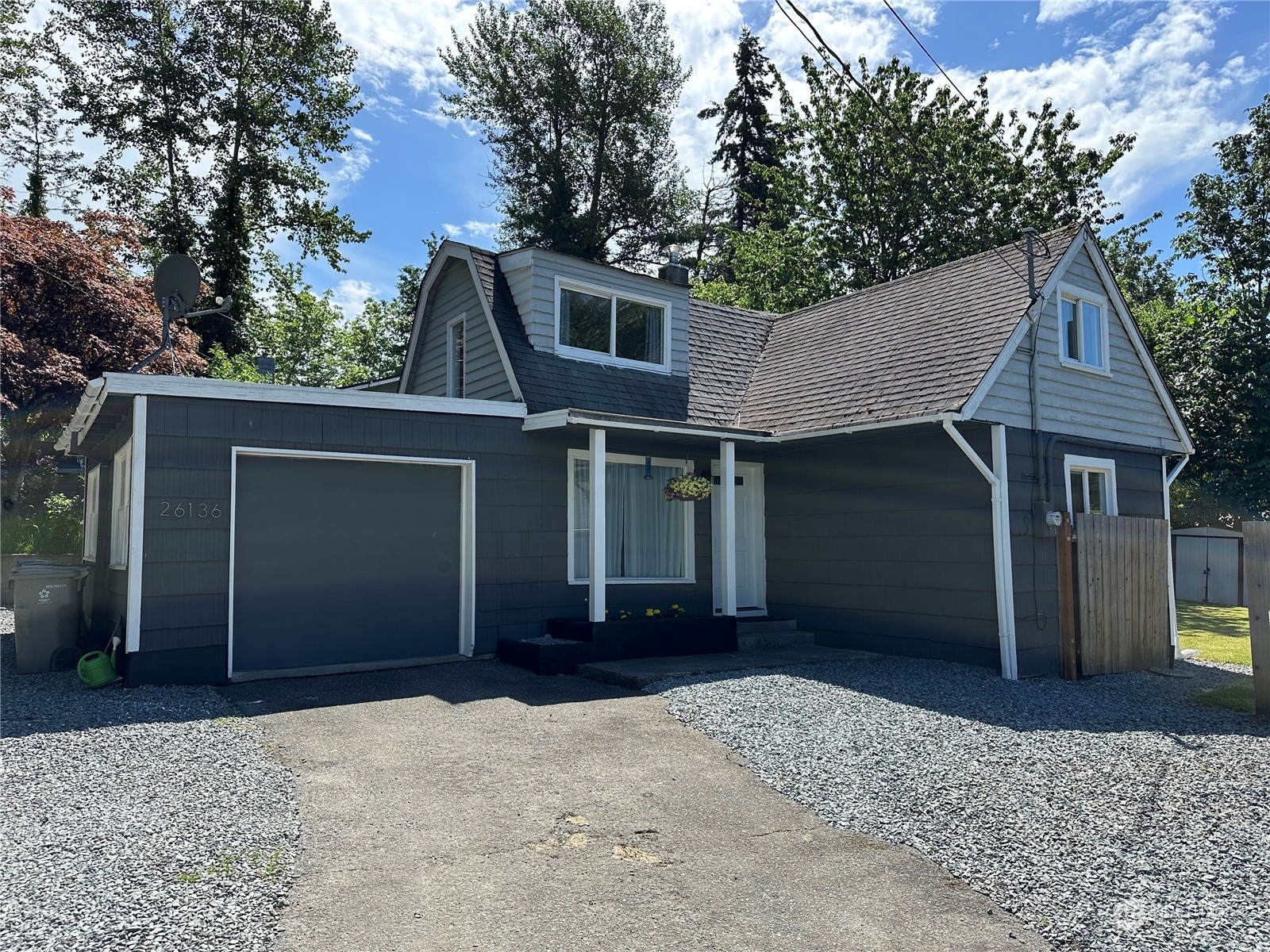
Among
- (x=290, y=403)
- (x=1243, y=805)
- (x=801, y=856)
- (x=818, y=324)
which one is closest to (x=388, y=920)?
(x=801, y=856)

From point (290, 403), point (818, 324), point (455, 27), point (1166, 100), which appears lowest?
point (290, 403)

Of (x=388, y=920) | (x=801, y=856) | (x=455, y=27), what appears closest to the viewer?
(x=388, y=920)

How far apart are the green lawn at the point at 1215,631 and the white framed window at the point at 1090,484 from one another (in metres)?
2.37

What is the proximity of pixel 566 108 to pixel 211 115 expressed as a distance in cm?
1136

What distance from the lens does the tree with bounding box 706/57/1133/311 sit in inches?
960

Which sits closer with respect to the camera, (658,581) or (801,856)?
(801,856)

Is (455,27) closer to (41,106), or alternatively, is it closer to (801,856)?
(41,106)

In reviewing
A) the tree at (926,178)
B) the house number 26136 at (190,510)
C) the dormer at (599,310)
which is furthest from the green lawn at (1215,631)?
the house number 26136 at (190,510)

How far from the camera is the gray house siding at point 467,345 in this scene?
11344 millimetres

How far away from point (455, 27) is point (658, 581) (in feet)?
86.1

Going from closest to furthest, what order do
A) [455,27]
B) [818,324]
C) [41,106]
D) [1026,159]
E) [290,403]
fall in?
[290,403]
[818,324]
[41,106]
[1026,159]
[455,27]

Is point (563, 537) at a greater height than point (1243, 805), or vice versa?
point (563, 537)

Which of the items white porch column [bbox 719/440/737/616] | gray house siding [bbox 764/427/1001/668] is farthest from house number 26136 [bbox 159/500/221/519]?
gray house siding [bbox 764/427/1001/668]

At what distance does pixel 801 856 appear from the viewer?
4.35 metres
